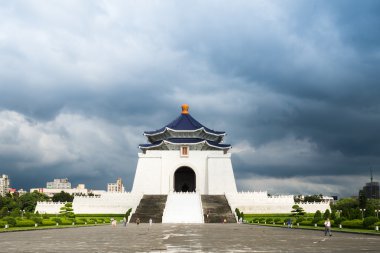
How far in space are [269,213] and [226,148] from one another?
37.7ft

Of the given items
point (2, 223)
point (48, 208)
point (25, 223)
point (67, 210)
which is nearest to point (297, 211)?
point (67, 210)

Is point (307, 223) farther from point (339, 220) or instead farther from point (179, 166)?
point (179, 166)

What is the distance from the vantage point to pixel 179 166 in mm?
54312

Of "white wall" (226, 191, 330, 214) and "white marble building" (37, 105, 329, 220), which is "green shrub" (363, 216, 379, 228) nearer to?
"white marble building" (37, 105, 329, 220)

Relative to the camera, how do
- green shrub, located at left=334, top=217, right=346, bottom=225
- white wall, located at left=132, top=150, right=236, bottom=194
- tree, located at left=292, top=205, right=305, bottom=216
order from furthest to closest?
white wall, located at left=132, top=150, right=236, bottom=194 < tree, located at left=292, top=205, right=305, bottom=216 < green shrub, located at left=334, top=217, right=346, bottom=225

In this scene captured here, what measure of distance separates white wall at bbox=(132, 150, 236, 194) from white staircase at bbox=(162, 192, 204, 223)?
24.8 feet

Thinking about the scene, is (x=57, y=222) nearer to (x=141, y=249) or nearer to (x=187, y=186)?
(x=141, y=249)

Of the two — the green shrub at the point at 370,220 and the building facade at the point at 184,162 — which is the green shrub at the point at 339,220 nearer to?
the green shrub at the point at 370,220

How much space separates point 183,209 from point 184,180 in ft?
65.9

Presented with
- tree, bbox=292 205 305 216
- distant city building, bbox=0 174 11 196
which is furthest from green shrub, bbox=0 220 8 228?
distant city building, bbox=0 174 11 196

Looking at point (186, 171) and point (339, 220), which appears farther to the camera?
point (186, 171)

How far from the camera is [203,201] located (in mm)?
44562

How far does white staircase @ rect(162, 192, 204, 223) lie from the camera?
39281 mm

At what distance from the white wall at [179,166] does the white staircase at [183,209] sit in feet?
24.8
